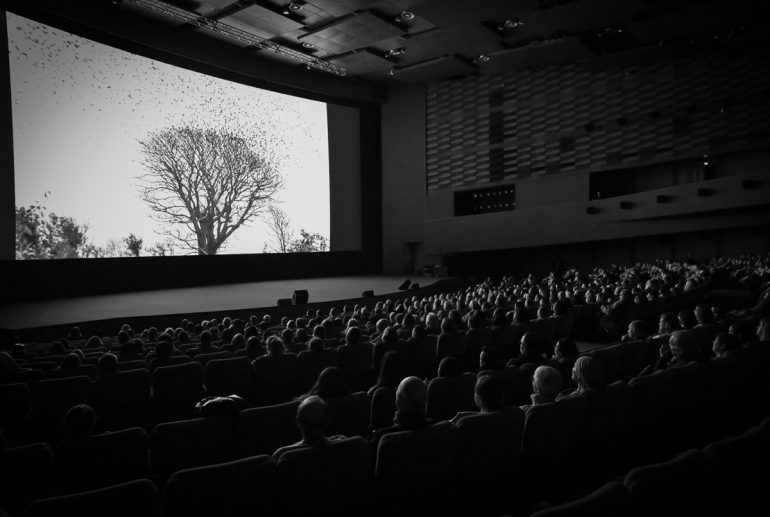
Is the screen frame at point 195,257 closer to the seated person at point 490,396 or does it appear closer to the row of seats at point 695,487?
the seated person at point 490,396

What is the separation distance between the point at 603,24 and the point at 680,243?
327 inches

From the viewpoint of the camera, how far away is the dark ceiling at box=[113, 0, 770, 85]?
1491cm

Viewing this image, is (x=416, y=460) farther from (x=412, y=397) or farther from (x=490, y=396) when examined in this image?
(x=490, y=396)

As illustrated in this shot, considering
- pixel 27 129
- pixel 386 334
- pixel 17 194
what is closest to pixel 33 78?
pixel 27 129

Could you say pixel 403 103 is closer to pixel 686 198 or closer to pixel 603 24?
pixel 603 24

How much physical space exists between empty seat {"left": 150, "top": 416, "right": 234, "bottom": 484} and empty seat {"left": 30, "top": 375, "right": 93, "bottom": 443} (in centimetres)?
174

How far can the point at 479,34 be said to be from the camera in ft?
57.6

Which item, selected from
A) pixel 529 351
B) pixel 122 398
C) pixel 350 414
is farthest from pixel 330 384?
pixel 529 351

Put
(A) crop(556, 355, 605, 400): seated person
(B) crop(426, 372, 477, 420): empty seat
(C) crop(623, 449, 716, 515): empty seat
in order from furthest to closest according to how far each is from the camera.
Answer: (B) crop(426, 372, 477, 420): empty seat → (A) crop(556, 355, 605, 400): seated person → (C) crop(623, 449, 716, 515): empty seat

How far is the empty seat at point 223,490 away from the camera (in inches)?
72.7

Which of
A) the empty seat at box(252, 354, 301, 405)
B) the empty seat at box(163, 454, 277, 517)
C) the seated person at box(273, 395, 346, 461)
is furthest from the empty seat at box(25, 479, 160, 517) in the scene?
the empty seat at box(252, 354, 301, 405)

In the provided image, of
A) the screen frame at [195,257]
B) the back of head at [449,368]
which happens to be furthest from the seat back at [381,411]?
the screen frame at [195,257]

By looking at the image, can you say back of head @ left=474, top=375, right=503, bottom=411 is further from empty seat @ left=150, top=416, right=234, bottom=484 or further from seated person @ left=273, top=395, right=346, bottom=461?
empty seat @ left=150, top=416, right=234, bottom=484

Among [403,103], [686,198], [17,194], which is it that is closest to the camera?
[17,194]
